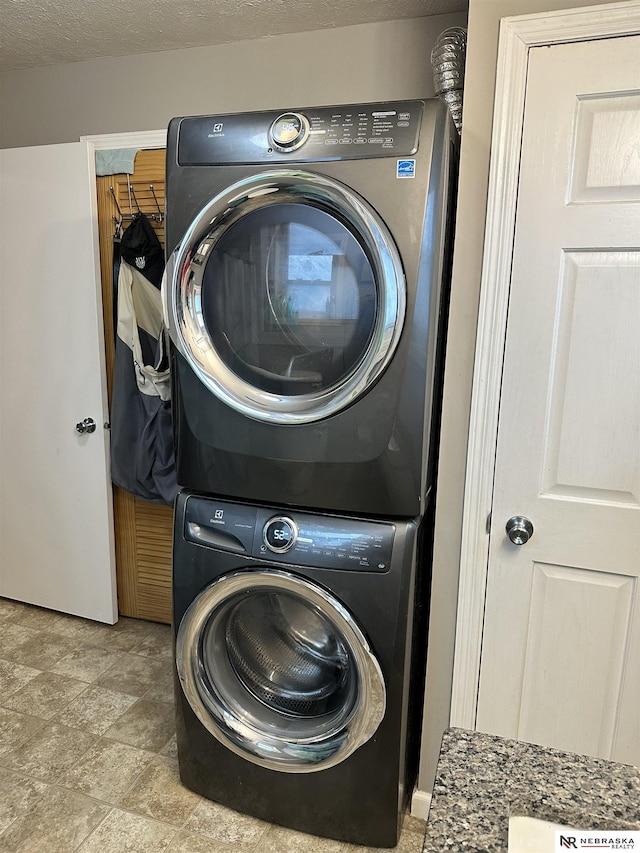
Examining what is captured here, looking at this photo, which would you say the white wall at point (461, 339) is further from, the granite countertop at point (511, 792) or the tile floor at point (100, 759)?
the granite countertop at point (511, 792)

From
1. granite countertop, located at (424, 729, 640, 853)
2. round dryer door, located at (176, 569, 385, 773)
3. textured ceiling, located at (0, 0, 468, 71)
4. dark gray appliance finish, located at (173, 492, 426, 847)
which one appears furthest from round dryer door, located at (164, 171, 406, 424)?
textured ceiling, located at (0, 0, 468, 71)

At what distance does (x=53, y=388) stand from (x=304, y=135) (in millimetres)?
1739

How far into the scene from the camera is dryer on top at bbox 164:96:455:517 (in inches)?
54.4

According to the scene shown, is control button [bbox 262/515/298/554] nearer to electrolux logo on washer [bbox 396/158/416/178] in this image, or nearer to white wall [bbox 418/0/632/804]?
white wall [bbox 418/0/632/804]

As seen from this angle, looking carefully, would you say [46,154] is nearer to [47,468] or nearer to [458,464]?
[47,468]

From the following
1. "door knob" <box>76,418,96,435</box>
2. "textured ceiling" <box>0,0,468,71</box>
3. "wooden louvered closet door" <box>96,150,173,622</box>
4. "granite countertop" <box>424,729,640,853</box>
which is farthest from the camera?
"door knob" <box>76,418,96,435</box>

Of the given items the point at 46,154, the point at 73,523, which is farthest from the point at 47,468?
the point at 46,154

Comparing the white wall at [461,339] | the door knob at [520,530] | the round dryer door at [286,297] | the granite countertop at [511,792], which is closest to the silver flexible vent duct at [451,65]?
the white wall at [461,339]

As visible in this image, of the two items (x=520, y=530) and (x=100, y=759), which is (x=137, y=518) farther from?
(x=520, y=530)

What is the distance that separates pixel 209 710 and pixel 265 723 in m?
0.16

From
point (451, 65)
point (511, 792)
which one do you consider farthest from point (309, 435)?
point (451, 65)

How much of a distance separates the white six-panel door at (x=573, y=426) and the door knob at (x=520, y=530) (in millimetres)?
15

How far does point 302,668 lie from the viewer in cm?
173

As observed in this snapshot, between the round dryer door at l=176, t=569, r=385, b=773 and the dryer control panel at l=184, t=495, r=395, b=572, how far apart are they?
74 millimetres
